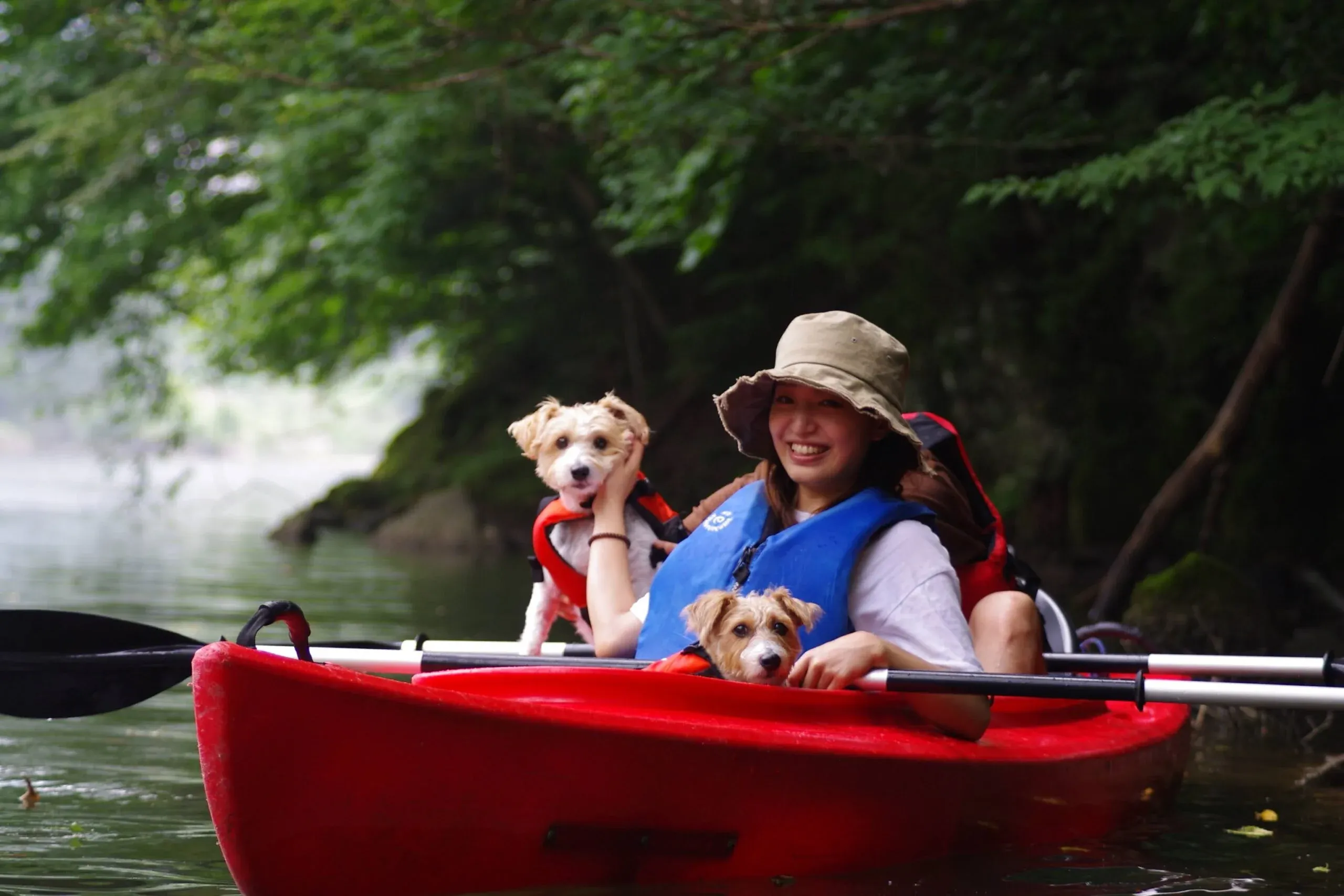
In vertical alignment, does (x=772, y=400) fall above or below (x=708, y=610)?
above

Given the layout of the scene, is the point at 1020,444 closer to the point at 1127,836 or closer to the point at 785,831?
the point at 1127,836

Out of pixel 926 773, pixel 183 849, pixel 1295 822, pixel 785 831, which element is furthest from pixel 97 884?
pixel 1295 822

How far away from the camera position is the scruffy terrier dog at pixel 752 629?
3207mm

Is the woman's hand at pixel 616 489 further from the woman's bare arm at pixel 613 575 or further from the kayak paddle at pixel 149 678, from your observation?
the kayak paddle at pixel 149 678

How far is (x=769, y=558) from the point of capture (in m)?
3.40

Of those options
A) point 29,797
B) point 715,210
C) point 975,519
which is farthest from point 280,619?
point 715,210

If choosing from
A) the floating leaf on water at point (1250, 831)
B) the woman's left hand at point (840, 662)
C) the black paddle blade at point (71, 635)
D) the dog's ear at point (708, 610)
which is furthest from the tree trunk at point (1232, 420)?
the black paddle blade at point (71, 635)

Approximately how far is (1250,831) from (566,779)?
2505 millimetres

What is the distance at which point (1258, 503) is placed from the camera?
11.0 m

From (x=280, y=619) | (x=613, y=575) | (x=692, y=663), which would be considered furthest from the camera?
(x=613, y=575)

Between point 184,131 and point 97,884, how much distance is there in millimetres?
14273

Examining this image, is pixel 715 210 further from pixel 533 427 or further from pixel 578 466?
pixel 578 466

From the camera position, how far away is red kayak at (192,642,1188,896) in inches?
107

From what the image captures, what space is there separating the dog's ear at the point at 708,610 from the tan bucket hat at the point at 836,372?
481mm
